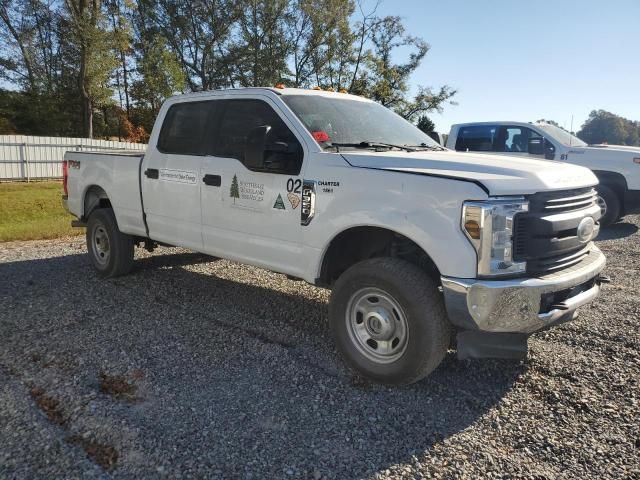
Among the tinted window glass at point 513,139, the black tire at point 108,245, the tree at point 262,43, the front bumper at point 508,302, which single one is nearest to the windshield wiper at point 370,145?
the front bumper at point 508,302

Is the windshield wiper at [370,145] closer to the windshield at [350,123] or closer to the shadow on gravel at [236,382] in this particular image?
the windshield at [350,123]

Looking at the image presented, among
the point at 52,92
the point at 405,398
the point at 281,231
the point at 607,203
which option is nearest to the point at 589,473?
the point at 405,398

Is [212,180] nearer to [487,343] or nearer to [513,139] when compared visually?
[487,343]

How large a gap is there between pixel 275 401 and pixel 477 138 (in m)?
9.15

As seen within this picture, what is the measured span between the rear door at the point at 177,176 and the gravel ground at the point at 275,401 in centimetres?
81

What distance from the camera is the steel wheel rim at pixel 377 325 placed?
362 centimetres

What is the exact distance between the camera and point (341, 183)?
12.6ft

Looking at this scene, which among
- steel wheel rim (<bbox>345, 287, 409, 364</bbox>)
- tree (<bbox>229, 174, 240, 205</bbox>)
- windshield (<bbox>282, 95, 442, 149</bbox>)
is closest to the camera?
steel wheel rim (<bbox>345, 287, 409, 364</bbox>)

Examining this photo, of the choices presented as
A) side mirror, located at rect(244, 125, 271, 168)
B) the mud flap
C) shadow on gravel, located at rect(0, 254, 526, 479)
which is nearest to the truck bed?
shadow on gravel, located at rect(0, 254, 526, 479)

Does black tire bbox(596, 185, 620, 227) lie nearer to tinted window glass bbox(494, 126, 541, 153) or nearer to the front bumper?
tinted window glass bbox(494, 126, 541, 153)

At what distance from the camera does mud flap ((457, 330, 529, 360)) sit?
3410 mm

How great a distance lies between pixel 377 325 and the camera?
3.72 m

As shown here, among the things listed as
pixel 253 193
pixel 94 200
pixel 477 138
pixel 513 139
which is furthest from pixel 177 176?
pixel 513 139

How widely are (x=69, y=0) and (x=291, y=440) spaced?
29.6m
